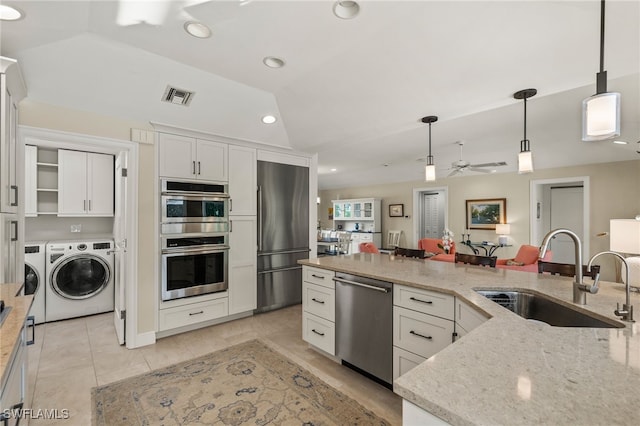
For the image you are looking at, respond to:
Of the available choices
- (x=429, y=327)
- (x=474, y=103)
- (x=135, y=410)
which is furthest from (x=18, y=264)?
(x=474, y=103)

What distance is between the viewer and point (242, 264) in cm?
382

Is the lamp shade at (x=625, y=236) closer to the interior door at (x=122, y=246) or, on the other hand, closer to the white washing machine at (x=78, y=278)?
the interior door at (x=122, y=246)

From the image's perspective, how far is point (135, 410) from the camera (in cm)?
203

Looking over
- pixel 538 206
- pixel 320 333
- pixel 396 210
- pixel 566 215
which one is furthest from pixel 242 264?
pixel 566 215

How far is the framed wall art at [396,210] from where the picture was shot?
795cm

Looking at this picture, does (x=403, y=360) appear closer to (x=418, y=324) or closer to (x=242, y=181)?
(x=418, y=324)

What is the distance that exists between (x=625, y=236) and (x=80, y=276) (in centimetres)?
551

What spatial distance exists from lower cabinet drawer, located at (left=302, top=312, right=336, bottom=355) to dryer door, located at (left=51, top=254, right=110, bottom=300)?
2.92 m

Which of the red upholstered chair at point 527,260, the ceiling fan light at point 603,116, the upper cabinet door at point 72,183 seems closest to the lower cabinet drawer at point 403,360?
the ceiling fan light at point 603,116

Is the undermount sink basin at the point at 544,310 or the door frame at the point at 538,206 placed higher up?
the door frame at the point at 538,206

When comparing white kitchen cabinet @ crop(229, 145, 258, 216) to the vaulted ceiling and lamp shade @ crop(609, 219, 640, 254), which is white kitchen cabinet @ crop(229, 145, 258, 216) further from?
lamp shade @ crop(609, 219, 640, 254)

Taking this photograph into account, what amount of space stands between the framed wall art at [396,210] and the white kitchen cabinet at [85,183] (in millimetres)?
6333

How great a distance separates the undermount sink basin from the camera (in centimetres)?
138

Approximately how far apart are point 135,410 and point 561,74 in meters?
4.10
